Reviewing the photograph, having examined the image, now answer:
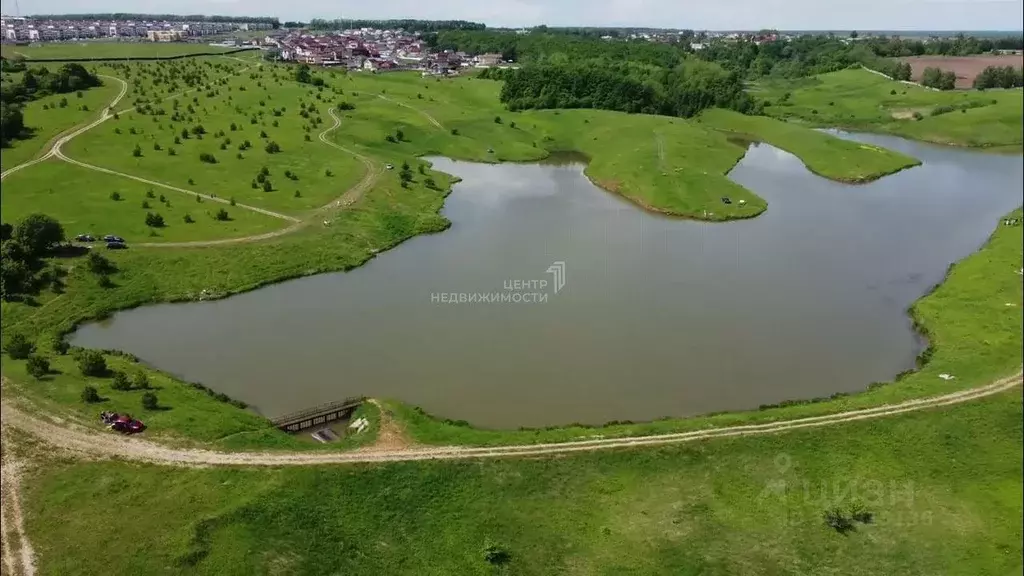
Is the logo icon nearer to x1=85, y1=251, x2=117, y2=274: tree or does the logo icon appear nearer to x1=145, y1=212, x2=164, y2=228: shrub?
x1=85, y1=251, x2=117, y2=274: tree

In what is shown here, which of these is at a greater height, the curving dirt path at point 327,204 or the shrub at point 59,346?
the curving dirt path at point 327,204

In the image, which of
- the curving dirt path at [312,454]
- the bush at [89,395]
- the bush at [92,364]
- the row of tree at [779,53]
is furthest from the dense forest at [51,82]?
the row of tree at [779,53]

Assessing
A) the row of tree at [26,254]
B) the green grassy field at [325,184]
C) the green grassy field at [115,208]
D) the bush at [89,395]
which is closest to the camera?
the bush at [89,395]

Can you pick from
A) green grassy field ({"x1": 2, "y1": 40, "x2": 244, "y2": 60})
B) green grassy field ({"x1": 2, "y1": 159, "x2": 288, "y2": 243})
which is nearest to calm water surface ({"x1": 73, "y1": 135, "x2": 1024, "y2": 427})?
green grassy field ({"x1": 2, "y1": 159, "x2": 288, "y2": 243})

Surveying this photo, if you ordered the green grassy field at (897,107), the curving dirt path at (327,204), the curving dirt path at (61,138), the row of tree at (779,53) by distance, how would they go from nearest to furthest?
the curving dirt path at (327,204) → the curving dirt path at (61,138) → the green grassy field at (897,107) → the row of tree at (779,53)

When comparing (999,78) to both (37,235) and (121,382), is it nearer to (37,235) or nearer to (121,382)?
(121,382)

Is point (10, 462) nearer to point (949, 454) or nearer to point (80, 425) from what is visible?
point (80, 425)

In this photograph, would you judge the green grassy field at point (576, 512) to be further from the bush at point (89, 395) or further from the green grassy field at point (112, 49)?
the green grassy field at point (112, 49)

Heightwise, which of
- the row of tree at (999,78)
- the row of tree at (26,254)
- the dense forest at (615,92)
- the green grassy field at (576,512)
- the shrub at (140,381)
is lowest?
the green grassy field at (576,512)

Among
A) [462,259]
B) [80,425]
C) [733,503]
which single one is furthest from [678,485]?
[462,259]
